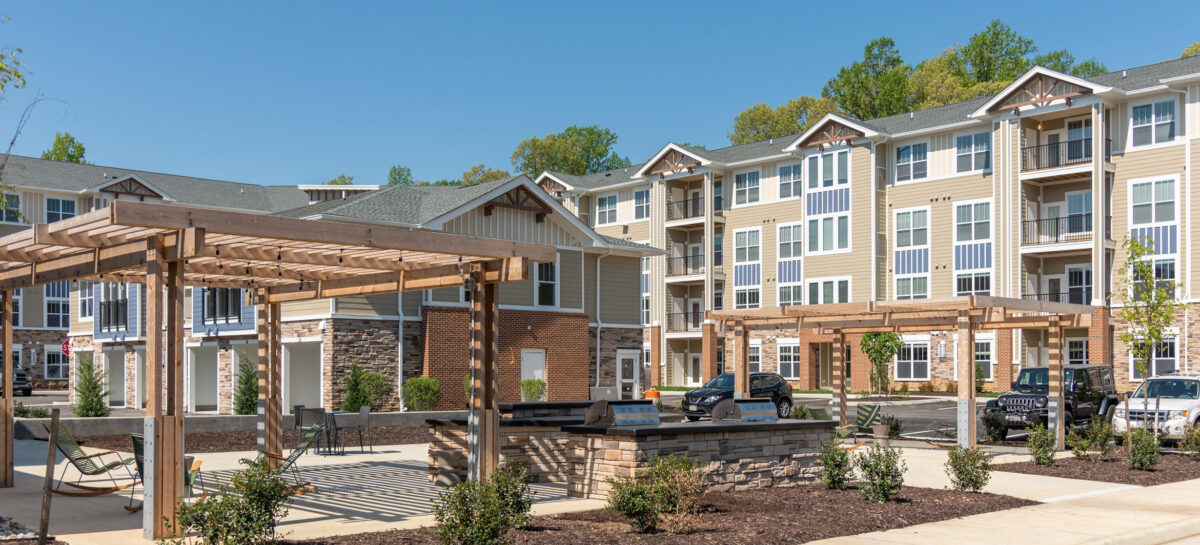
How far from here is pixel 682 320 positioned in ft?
191

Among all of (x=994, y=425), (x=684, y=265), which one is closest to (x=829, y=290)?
(x=684, y=265)

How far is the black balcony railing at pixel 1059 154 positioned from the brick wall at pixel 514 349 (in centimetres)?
2122

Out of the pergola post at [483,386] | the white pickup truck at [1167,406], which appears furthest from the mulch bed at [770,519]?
the white pickup truck at [1167,406]

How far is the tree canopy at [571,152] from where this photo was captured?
8531 centimetres

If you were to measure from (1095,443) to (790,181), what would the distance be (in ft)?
114

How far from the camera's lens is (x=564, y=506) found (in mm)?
12023

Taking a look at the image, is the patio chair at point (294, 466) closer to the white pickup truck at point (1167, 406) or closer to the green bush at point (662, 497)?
the green bush at point (662, 497)

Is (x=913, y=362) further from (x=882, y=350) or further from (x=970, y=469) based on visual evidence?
(x=970, y=469)

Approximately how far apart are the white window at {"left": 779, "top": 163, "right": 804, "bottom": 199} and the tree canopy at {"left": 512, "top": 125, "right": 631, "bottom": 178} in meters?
33.6

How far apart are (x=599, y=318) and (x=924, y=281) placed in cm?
1945

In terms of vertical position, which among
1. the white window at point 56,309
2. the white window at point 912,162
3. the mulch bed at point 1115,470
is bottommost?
the mulch bed at point 1115,470

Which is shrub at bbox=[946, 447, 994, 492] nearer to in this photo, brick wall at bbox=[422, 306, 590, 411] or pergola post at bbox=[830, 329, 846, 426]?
pergola post at bbox=[830, 329, 846, 426]

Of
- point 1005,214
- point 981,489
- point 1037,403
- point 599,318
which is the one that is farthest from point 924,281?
point 981,489

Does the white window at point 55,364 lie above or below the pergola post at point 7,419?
below
